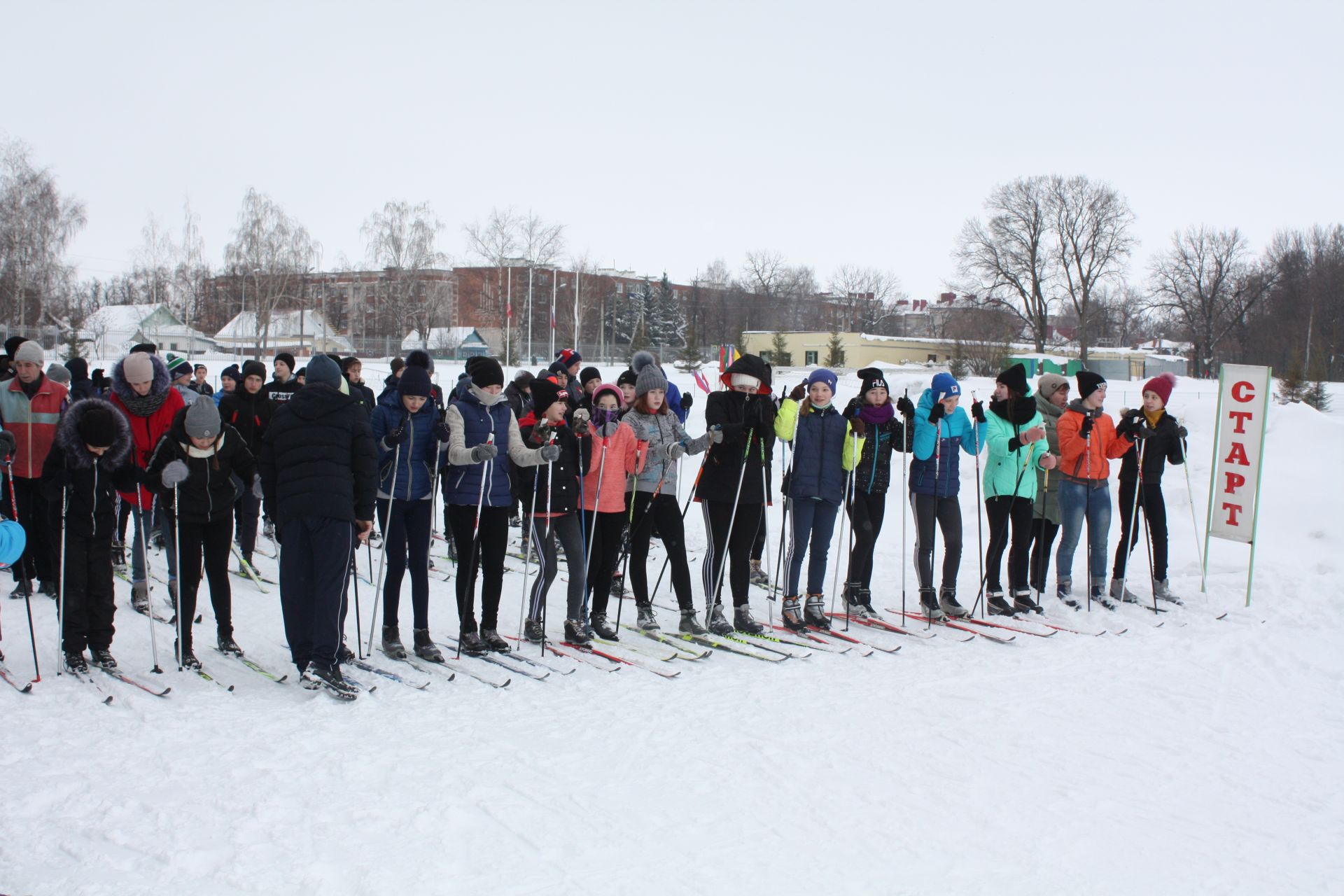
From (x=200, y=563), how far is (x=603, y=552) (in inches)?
95.6

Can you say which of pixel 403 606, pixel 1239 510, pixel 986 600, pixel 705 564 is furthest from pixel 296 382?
pixel 1239 510

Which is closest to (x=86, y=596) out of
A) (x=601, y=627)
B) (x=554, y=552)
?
(x=554, y=552)

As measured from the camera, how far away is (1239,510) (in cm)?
813

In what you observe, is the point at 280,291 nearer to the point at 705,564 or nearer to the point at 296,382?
the point at 296,382

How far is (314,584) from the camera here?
16.1 ft

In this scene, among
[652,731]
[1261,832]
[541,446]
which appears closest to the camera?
[1261,832]

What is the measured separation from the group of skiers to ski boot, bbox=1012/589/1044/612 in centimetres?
4

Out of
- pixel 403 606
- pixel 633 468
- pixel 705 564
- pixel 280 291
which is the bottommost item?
pixel 403 606

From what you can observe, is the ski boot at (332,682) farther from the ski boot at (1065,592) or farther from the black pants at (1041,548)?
the ski boot at (1065,592)

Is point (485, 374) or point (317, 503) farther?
point (485, 374)

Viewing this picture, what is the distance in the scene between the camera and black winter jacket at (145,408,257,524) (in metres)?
5.12

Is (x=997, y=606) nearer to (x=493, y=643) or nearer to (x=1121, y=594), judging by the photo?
(x=1121, y=594)

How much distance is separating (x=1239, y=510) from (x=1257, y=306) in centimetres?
5981

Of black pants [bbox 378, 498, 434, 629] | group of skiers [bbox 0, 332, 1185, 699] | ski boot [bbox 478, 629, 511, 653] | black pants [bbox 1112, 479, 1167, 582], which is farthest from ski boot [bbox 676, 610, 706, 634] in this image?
black pants [bbox 1112, 479, 1167, 582]
